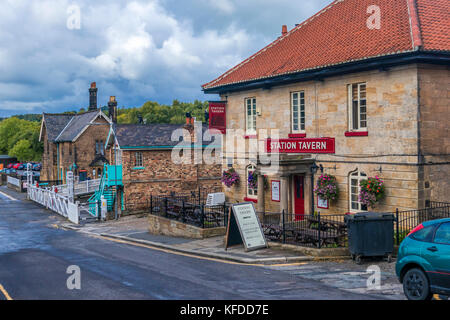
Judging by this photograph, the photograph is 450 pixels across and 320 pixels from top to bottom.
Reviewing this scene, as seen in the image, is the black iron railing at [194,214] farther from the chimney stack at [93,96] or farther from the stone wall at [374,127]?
the chimney stack at [93,96]

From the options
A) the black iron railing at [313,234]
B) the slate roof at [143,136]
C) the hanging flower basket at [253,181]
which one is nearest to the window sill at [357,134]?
the black iron railing at [313,234]

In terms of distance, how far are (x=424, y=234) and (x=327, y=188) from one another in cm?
870

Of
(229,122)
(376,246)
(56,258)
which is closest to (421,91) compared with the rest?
(376,246)

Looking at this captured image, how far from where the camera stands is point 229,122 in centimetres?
2538

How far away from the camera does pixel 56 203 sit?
Answer: 126 ft

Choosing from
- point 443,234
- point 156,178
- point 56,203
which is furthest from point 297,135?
point 56,203

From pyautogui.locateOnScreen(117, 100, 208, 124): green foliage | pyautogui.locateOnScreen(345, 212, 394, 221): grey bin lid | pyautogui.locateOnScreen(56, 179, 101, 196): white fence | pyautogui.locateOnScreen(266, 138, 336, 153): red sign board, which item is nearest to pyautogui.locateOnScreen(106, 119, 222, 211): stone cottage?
pyautogui.locateOnScreen(56, 179, 101, 196): white fence

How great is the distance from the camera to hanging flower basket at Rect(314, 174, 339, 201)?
18953 millimetres

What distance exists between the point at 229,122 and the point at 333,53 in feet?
24.9

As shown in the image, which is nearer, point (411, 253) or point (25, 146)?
point (411, 253)

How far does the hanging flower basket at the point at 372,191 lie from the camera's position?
1703 cm

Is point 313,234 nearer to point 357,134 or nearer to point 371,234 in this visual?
point 371,234

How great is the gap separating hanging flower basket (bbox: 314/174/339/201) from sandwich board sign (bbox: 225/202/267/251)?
132 inches
